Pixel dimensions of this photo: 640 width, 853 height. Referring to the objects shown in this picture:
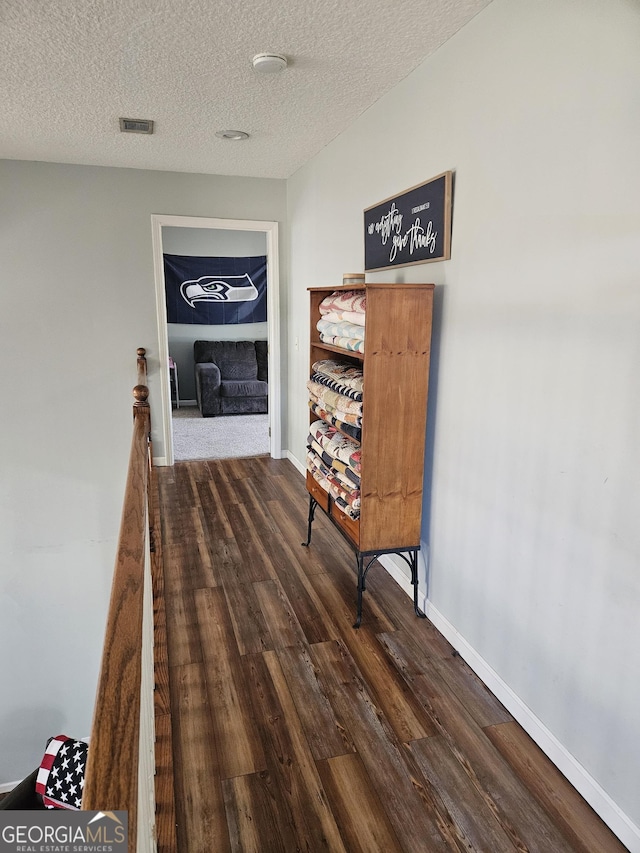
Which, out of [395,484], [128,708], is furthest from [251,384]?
[128,708]

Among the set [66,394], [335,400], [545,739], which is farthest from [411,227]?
[66,394]

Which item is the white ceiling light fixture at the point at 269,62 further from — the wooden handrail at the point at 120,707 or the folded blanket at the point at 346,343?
the wooden handrail at the point at 120,707

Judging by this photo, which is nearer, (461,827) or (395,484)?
(461,827)

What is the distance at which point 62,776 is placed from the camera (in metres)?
3.00

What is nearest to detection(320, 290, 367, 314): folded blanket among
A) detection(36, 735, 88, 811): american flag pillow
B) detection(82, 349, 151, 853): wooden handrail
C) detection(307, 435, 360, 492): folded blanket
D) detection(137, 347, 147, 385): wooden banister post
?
detection(307, 435, 360, 492): folded blanket

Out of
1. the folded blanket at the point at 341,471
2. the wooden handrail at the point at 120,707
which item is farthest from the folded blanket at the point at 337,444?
the wooden handrail at the point at 120,707

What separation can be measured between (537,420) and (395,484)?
33.5 inches

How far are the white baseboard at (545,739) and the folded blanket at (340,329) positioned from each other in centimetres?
131

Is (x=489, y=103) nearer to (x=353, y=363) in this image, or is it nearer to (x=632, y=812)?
(x=353, y=363)

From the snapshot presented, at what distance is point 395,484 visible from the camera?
2545 millimetres

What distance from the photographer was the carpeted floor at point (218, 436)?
5527 mm

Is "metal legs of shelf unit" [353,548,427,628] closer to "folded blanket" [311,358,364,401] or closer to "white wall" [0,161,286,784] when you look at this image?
"folded blanket" [311,358,364,401]

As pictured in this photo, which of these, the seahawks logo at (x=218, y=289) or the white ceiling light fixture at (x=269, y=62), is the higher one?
the white ceiling light fixture at (x=269, y=62)

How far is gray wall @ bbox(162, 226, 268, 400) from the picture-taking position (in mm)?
7445
